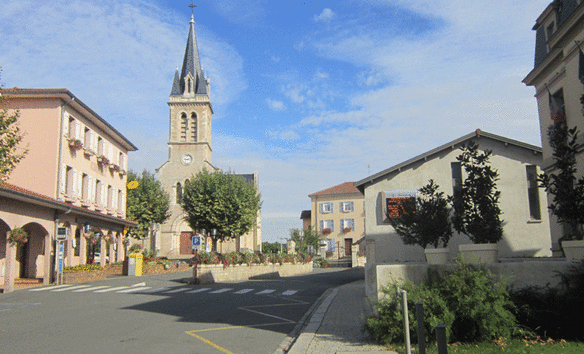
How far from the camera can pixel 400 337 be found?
23.4 feet

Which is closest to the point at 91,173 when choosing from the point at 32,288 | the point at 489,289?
the point at 32,288

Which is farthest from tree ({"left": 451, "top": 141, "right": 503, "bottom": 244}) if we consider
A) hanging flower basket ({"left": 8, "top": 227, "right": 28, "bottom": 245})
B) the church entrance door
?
the church entrance door

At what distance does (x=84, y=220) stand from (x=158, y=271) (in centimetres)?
727

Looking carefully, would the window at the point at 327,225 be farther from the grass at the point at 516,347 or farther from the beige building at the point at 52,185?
the grass at the point at 516,347

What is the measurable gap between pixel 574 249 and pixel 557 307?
4.09 feet

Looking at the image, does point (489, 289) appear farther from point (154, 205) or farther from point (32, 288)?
point (154, 205)

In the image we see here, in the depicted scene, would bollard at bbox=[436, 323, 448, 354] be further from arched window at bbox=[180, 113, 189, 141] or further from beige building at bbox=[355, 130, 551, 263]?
arched window at bbox=[180, 113, 189, 141]

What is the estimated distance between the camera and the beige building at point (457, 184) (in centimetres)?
2017

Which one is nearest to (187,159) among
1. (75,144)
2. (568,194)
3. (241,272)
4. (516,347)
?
(241,272)

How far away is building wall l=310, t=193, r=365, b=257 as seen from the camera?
2441 inches

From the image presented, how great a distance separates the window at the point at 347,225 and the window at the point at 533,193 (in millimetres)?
41778

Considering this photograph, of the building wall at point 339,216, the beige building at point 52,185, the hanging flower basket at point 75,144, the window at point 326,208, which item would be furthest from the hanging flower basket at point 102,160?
the window at point 326,208

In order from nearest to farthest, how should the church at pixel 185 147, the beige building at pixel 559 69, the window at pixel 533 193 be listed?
the beige building at pixel 559 69, the window at pixel 533 193, the church at pixel 185 147

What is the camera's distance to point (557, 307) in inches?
270
